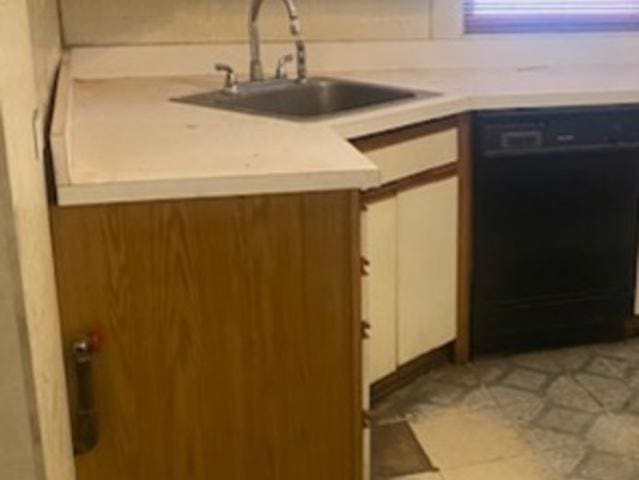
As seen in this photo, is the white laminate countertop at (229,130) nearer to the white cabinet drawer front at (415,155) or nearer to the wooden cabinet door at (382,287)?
the white cabinet drawer front at (415,155)

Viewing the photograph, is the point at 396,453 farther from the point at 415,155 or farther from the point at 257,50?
the point at 257,50

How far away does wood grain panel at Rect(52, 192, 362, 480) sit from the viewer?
5.35 feet

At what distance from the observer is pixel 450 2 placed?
10.3ft

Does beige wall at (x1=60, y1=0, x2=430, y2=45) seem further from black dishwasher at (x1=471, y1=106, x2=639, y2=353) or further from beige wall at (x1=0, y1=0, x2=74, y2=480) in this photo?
beige wall at (x1=0, y1=0, x2=74, y2=480)

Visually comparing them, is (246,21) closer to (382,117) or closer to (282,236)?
(382,117)

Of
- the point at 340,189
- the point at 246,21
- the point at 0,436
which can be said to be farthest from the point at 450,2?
the point at 0,436

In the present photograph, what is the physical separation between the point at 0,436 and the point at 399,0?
252cm

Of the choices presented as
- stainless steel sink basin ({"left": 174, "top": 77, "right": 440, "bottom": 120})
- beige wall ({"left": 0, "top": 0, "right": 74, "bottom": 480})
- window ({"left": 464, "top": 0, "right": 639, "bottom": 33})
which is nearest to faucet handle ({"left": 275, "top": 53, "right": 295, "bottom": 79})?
stainless steel sink basin ({"left": 174, "top": 77, "right": 440, "bottom": 120})

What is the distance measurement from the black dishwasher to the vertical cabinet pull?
140 cm

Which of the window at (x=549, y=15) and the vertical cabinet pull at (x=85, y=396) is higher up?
the window at (x=549, y=15)

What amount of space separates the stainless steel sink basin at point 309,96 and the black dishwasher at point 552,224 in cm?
31

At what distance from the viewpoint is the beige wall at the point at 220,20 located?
9.39 feet

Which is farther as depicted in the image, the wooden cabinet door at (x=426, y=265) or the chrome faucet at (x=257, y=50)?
the chrome faucet at (x=257, y=50)

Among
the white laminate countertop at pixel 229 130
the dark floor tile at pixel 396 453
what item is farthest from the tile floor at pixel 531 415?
the white laminate countertop at pixel 229 130
